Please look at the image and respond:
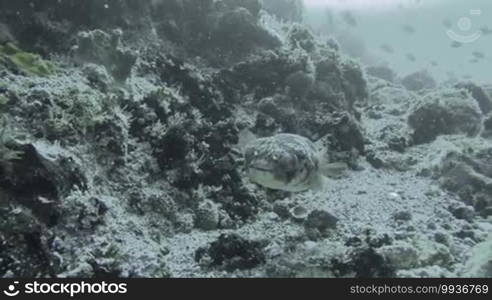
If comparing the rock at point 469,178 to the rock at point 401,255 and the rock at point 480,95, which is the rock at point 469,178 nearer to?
the rock at point 401,255

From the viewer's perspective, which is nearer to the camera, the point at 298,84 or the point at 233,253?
the point at 233,253

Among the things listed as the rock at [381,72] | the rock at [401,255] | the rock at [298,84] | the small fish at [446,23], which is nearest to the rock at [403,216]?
the rock at [401,255]

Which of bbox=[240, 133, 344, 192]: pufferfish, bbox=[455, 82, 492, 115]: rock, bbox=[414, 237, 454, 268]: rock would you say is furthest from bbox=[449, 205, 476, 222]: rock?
bbox=[455, 82, 492, 115]: rock

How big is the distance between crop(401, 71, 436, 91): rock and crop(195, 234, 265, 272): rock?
690 inches

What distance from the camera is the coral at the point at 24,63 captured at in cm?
600

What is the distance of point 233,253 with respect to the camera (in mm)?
5508

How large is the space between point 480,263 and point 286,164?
2.44 m

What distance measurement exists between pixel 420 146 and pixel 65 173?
7.03 meters

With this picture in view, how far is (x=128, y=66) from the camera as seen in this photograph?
715 centimetres

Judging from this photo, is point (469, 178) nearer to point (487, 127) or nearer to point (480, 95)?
point (487, 127)

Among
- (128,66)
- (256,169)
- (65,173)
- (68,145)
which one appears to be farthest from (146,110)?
(256,169)

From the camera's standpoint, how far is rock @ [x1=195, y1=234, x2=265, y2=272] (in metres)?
5.42

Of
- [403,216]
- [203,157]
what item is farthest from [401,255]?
[203,157]

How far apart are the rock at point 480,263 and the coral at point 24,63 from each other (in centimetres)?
549
